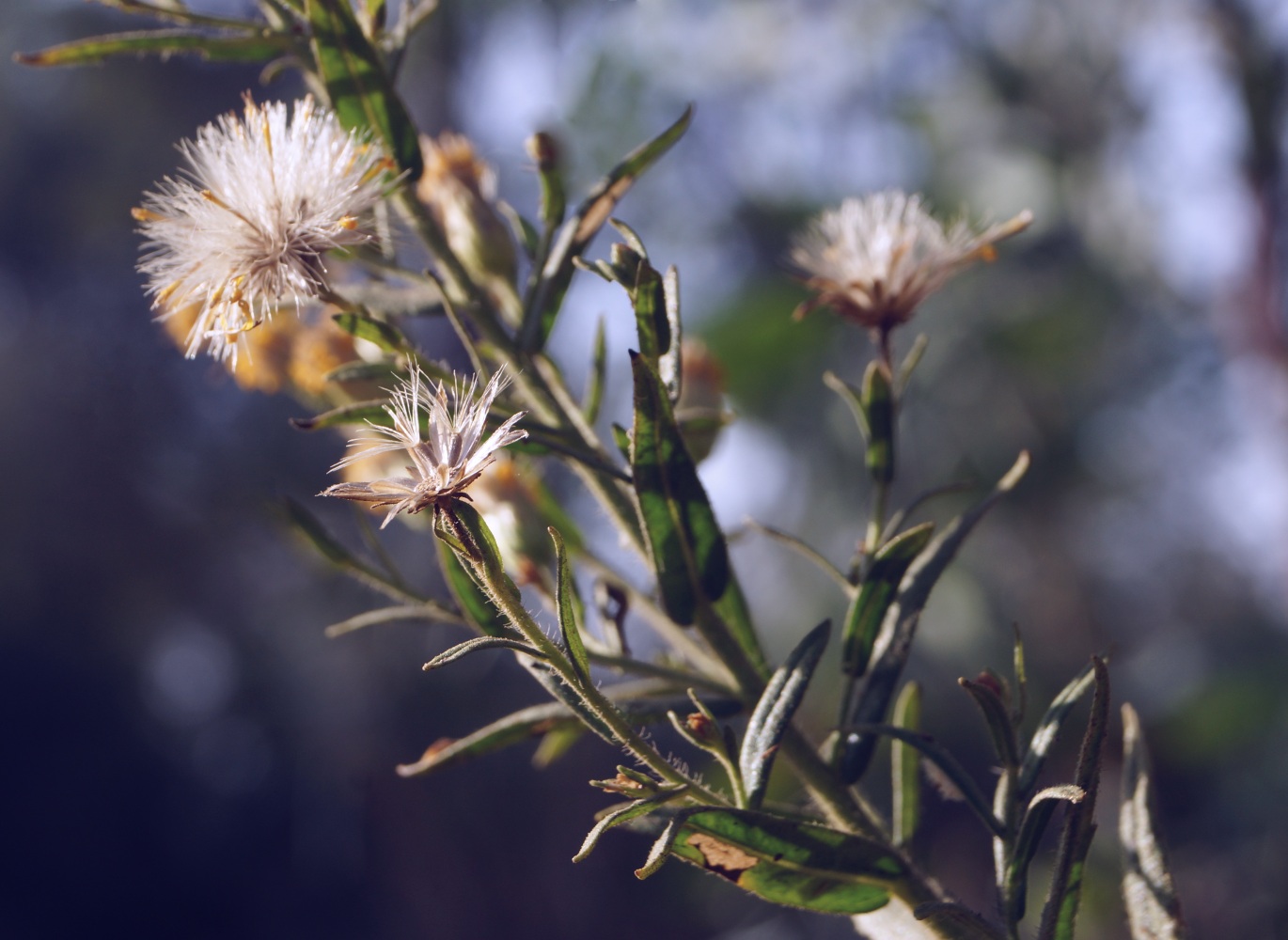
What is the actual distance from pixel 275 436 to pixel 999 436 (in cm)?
560

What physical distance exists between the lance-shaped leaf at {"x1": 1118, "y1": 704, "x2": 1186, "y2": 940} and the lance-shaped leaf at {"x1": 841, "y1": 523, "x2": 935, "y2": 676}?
0.18m

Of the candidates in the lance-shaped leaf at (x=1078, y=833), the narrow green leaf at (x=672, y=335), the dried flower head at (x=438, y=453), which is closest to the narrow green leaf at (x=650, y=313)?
the narrow green leaf at (x=672, y=335)

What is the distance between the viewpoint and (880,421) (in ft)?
2.46

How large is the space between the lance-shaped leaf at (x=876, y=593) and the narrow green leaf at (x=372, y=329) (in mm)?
359

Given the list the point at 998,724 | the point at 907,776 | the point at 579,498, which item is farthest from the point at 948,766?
the point at 579,498

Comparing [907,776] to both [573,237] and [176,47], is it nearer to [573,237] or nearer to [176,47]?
[573,237]

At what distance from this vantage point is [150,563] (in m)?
8.18

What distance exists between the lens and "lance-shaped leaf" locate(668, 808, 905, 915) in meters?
0.55

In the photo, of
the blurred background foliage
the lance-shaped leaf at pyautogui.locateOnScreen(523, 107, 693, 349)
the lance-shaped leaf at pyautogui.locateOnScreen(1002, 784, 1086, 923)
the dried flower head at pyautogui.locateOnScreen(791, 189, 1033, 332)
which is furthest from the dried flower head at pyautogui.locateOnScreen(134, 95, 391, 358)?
the blurred background foliage

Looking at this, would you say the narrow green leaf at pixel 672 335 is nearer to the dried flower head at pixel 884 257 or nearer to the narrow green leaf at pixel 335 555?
the dried flower head at pixel 884 257

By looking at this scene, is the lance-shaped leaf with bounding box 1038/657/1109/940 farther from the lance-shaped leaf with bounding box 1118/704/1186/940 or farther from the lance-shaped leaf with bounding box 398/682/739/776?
the lance-shaped leaf with bounding box 398/682/739/776

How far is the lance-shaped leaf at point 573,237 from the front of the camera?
0.77 meters

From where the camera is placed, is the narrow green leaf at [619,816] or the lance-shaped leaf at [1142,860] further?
the lance-shaped leaf at [1142,860]

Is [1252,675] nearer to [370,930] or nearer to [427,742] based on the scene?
[427,742]
